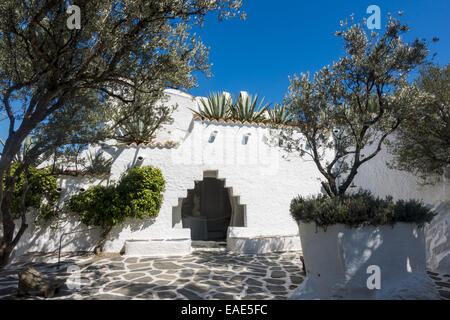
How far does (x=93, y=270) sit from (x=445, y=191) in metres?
10.0

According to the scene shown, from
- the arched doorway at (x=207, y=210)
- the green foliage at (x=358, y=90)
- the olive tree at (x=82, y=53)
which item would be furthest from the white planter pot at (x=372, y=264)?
the arched doorway at (x=207, y=210)

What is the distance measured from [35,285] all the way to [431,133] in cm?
1017

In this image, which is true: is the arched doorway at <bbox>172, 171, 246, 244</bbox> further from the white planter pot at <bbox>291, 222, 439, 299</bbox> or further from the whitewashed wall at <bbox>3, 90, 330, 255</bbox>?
the white planter pot at <bbox>291, 222, 439, 299</bbox>

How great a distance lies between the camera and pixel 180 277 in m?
6.80

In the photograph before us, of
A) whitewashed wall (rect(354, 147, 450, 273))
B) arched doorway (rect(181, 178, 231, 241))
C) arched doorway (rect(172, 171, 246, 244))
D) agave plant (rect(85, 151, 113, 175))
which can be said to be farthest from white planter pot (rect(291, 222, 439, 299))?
arched doorway (rect(181, 178, 231, 241))

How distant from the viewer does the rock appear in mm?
5414

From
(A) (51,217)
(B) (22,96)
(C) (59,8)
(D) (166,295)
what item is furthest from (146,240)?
(C) (59,8)

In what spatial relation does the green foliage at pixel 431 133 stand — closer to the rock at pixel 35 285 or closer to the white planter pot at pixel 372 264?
the white planter pot at pixel 372 264

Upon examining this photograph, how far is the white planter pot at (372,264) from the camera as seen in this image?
5.03 meters

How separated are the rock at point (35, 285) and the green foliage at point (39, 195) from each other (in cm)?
364

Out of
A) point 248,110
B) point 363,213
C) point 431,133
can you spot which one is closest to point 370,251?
point 363,213

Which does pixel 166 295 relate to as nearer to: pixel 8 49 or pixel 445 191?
pixel 8 49

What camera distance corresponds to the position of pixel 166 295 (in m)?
5.61
